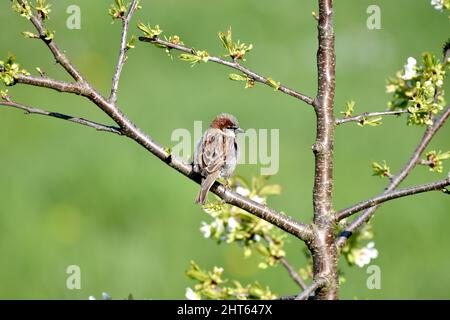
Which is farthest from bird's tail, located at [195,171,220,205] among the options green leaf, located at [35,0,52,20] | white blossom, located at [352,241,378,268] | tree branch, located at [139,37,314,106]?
green leaf, located at [35,0,52,20]

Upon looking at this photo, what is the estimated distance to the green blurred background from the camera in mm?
6918

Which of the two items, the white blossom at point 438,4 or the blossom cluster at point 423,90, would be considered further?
the white blossom at point 438,4

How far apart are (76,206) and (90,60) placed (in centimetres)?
316

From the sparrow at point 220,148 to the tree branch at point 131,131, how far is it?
1.37 metres

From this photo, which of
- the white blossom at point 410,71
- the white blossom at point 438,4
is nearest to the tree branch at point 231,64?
the white blossom at point 410,71

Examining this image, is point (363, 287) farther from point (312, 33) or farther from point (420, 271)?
point (312, 33)

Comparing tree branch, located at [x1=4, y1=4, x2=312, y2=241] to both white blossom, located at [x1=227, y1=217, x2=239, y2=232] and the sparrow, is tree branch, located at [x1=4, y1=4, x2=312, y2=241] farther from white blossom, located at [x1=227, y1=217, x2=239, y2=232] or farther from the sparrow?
the sparrow

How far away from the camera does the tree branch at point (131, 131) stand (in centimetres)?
282

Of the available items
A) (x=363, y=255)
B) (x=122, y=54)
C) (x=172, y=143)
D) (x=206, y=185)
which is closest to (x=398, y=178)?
(x=363, y=255)

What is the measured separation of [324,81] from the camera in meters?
3.06

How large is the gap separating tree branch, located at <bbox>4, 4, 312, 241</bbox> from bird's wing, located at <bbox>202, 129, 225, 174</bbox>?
4.30 ft

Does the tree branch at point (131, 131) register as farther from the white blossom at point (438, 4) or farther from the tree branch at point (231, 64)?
the white blossom at point (438, 4)

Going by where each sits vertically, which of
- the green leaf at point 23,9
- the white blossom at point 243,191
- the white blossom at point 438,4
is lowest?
the white blossom at point 243,191
